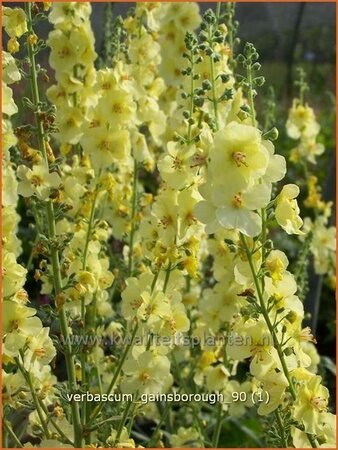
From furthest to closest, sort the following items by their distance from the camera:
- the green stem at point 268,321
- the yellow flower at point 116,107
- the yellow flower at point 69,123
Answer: the yellow flower at point 69,123 < the yellow flower at point 116,107 < the green stem at point 268,321

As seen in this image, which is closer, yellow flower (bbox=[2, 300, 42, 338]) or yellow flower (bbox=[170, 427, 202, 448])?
yellow flower (bbox=[2, 300, 42, 338])

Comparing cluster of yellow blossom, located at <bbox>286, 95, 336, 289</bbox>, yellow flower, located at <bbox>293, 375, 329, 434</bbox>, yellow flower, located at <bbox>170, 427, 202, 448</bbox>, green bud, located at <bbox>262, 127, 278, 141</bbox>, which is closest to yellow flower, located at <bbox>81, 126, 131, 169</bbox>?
green bud, located at <bbox>262, 127, 278, 141</bbox>

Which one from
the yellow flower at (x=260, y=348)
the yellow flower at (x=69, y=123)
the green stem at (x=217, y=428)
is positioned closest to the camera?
the yellow flower at (x=260, y=348)

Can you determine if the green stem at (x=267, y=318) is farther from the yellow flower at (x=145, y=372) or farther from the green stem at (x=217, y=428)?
the green stem at (x=217, y=428)

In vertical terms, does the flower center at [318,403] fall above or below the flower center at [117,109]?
below

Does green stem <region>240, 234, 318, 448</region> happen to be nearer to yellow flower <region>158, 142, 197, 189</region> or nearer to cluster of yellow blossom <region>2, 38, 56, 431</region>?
yellow flower <region>158, 142, 197, 189</region>

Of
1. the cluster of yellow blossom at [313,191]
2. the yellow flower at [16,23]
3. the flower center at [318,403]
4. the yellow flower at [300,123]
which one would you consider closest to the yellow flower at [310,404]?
the flower center at [318,403]

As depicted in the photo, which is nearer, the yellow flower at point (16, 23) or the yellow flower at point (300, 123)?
the yellow flower at point (16, 23)

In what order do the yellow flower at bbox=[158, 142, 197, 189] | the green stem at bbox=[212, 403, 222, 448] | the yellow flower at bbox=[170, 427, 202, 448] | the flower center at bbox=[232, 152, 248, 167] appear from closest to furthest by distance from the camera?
the flower center at bbox=[232, 152, 248, 167] → the yellow flower at bbox=[158, 142, 197, 189] → the green stem at bbox=[212, 403, 222, 448] → the yellow flower at bbox=[170, 427, 202, 448]

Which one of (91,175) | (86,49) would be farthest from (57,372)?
(86,49)


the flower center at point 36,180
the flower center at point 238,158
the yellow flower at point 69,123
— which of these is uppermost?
the yellow flower at point 69,123

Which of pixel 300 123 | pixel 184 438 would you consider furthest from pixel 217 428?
pixel 300 123

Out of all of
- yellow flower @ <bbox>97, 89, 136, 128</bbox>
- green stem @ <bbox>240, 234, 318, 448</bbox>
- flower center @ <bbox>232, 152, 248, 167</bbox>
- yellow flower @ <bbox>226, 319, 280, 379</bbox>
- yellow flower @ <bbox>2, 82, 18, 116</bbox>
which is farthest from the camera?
yellow flower @ <bbox>97, 89, 136, 128</bbox>

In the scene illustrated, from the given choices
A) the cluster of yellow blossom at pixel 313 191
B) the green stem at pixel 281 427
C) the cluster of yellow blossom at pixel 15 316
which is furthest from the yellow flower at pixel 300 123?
the green stem at pixel 281 427
